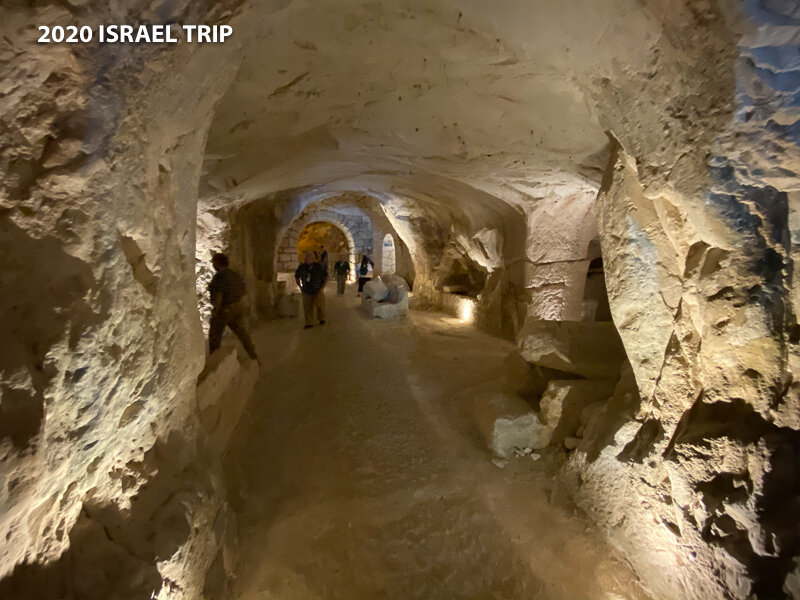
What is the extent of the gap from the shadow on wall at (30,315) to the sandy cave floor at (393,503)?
1.72 meters

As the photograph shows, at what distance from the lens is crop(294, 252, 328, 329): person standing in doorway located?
657cm

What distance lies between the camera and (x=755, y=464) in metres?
1.63

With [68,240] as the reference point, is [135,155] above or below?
above

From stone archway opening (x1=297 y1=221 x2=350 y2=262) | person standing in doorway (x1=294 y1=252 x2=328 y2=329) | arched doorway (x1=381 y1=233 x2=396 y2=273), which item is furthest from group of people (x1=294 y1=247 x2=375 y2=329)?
stone archway opening (x1=297 y1=221 x2=350 y2=262)

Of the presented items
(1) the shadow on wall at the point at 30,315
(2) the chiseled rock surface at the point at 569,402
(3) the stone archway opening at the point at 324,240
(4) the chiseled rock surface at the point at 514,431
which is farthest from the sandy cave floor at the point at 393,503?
(3) the stone archway opening at the point at 324,240

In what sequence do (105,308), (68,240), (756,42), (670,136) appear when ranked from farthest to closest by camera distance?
1. (670,136)
2. (756,42)
3. (105,308)
4. (68,240)

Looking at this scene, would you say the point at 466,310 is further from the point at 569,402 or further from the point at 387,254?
the point at 387,254

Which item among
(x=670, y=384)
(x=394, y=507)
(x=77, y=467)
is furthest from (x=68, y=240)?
(x=670, y=384)

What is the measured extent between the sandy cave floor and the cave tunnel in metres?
0.02

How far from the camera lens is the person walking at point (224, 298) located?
3.96 metres

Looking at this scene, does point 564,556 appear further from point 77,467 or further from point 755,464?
point 77,467

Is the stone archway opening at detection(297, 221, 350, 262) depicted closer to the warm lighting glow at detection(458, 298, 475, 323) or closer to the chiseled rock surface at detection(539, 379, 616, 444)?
the warm lighting glow at detection(458, 298, 475, 323)

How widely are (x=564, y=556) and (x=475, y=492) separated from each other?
2.32 ft

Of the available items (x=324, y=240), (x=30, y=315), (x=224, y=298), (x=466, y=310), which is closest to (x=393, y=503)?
(x=30, y=315)
